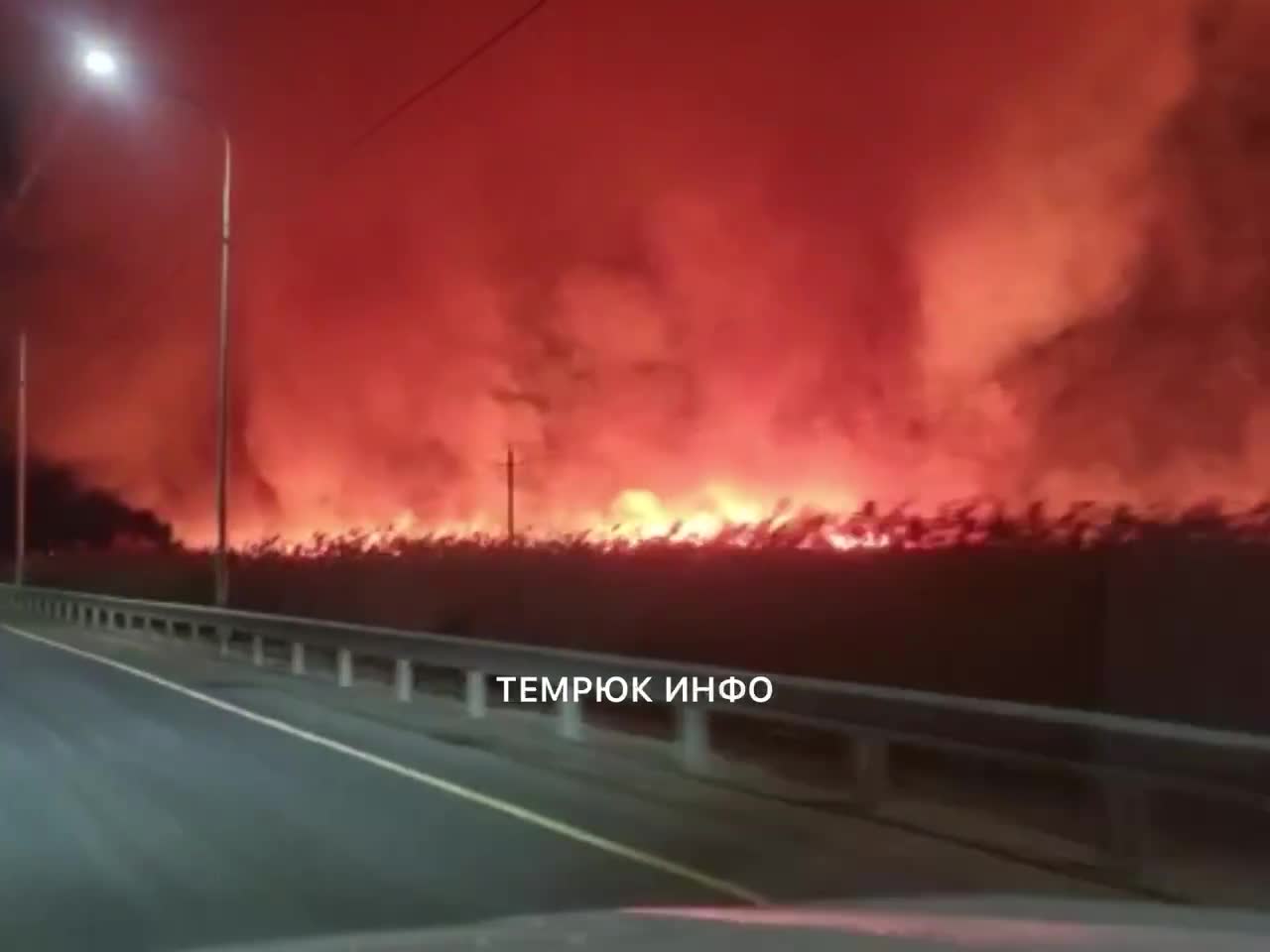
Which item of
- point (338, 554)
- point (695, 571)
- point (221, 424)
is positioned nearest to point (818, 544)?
point (695, 571)

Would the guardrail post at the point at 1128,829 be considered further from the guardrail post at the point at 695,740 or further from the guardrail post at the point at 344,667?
the guardrail post at the point at 344,667

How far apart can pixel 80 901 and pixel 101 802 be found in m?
3.41

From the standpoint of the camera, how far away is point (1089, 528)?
57.3 feet

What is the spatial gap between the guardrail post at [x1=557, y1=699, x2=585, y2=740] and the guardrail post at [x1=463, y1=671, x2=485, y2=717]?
1.82 meters

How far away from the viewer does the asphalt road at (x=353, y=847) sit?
824 centimetres

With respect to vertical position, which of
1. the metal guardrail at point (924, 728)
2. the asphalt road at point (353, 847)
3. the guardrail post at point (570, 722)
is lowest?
the asphalt road at point (353, 847)

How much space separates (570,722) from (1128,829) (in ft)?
23.3

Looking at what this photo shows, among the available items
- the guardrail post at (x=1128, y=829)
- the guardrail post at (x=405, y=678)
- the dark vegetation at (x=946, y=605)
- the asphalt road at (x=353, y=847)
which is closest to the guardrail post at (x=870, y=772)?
the asphalt road at (x=353, y=847)

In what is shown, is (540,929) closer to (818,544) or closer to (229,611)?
(818,544)

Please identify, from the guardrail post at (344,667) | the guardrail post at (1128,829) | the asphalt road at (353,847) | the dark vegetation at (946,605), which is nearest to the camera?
the asphalt road at (353,847)

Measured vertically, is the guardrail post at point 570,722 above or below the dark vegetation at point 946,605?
below

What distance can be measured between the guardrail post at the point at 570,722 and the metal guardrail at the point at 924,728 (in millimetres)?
12

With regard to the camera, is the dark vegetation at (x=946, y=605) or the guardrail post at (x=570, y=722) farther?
the guardrail post at (x=570, y=722)

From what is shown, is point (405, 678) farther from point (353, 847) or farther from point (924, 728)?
point (353, 847)
